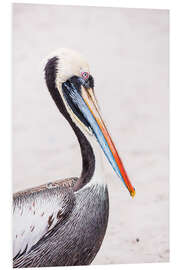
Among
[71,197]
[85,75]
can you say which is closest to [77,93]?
[85,75]

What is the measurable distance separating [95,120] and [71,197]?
17.6 inches

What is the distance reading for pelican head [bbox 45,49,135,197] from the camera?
234 cm

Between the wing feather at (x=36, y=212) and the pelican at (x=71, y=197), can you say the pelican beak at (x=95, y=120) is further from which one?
the wing feather at (x=36, y=212)

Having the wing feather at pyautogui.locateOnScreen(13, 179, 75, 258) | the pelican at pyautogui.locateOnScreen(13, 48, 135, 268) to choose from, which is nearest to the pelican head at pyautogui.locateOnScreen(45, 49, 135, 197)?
the pelican at pyautogui.locateOnScreen(13, 48, 135, 268)

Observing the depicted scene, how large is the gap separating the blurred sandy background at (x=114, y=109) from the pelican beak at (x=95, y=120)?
0.04 m

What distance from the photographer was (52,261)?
91.1 inches

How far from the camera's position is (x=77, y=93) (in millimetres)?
2352

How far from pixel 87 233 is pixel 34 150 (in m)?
0.54

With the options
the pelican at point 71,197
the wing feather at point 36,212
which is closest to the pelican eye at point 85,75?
the pelican at point 71,197

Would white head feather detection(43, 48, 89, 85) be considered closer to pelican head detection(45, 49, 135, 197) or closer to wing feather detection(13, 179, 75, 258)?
pelican head detection(45, 49, 135, 197)

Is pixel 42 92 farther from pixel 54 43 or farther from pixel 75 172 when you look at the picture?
pixel 75 172

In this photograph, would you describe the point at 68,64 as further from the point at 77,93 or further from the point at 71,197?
the point at 71,197

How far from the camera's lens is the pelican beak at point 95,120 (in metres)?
2.35

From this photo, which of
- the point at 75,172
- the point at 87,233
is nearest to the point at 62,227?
the point at 87,233
